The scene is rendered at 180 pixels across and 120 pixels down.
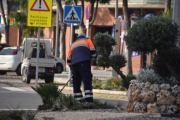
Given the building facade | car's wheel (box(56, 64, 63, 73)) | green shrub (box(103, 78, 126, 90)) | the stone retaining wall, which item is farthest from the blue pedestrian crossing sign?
the building facade

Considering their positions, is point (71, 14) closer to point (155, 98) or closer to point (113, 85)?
point (113, 85)

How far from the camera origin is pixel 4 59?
30375mm

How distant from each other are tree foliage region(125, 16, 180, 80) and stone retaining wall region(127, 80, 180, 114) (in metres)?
0.32

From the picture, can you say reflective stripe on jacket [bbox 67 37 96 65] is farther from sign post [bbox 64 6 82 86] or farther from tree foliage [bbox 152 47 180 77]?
sign post [bbox 64 6 82 86]

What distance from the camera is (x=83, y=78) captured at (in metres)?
12.7

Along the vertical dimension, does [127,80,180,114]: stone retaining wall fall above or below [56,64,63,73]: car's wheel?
above

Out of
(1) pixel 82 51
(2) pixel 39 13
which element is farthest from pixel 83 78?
(2) pixel 39 13

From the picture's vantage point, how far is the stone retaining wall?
1077cm

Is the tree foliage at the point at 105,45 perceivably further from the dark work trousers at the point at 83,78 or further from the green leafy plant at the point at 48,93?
the green leafy plant at the point at 48,93

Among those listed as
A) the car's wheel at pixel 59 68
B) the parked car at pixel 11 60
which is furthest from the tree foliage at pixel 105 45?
the car's wheel at pixel 59 68

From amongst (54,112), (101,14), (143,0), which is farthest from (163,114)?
(101,14)

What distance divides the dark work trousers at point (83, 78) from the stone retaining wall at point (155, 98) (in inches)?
61.9

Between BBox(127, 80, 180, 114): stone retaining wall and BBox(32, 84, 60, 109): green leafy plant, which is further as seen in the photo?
BBox(32, 84, 60, 109): green leafy plant

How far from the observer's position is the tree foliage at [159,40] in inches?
403
